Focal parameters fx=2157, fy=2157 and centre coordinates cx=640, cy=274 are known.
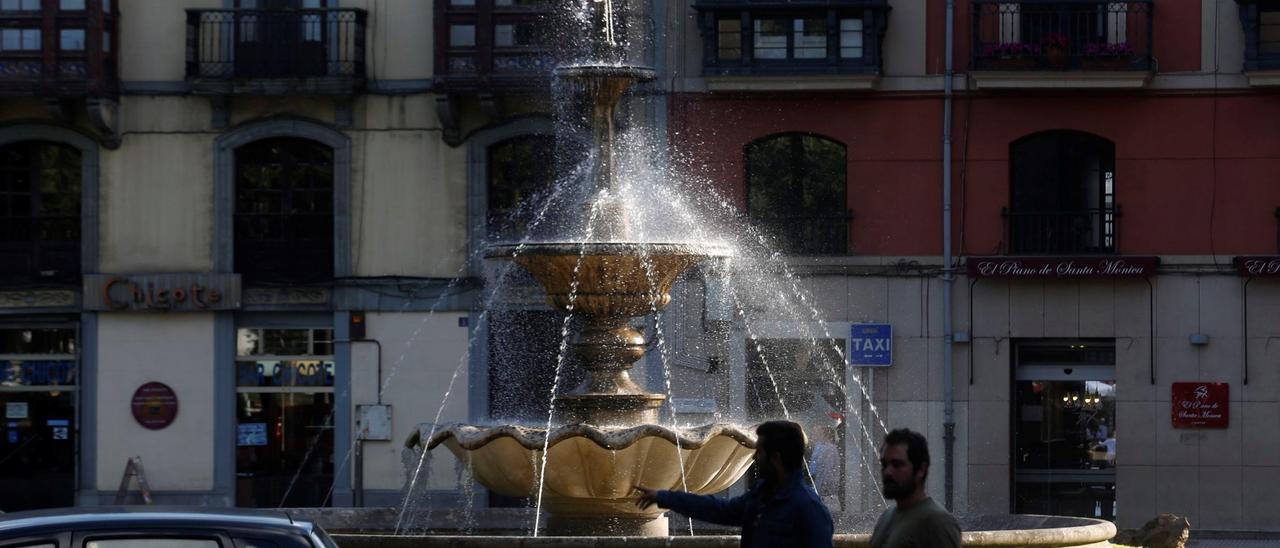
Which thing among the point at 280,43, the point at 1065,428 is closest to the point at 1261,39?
the point at 1065,428

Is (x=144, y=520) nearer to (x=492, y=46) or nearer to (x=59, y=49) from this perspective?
(x=492, y=46)

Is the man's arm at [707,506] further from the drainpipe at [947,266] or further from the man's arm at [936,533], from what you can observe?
the drainpipe at [947,266]

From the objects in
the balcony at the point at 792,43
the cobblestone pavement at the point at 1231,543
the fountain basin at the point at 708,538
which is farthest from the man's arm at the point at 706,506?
the balcony at the point at 792,43

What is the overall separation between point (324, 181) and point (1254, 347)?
38.4 ft

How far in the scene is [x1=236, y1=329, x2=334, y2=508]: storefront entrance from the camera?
2734 centimetres

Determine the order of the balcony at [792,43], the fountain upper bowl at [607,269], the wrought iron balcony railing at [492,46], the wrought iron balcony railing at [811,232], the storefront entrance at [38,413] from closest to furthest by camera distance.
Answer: the fountain upper bowl at [607,269], the balcony at [792,43], the wrought iron balcony railing at [811,232], the wrought iron balcony railing at [492,46], the storefront entrance at [38,413]

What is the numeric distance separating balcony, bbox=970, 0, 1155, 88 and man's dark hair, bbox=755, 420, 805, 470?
1846 cm

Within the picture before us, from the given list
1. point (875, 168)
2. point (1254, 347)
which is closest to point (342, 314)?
point (875, 168)

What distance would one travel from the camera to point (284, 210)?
2750 cm

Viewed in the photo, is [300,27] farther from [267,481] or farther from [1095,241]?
[1095,241]

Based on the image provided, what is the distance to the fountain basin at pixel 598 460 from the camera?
13.3 meters

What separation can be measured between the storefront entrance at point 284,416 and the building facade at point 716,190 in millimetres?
46

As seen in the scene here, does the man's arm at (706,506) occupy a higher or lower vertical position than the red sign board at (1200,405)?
higher

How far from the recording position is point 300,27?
27.0 m
